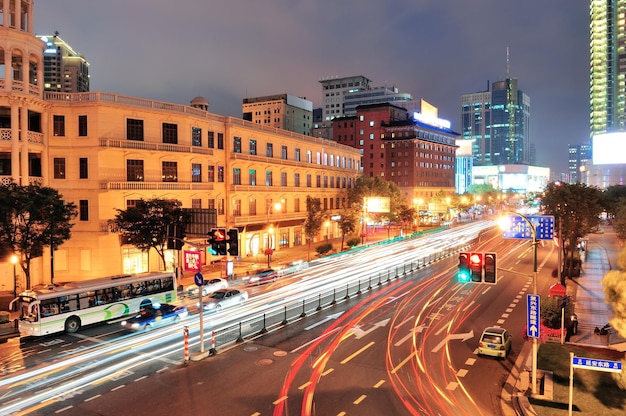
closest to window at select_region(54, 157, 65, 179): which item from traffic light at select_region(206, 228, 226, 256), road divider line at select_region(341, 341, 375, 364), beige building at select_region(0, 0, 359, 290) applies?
beige building at select_region(0, 0, 359, 290)

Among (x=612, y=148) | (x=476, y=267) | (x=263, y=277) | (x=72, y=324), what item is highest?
(x=612, y=148)

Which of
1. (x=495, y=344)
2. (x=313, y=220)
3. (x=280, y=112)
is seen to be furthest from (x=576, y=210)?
(x=280, y=112)

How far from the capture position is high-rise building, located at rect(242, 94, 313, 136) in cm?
16062

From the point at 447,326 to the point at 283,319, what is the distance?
35.4 ft

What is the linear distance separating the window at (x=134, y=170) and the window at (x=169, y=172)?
99.1 inches

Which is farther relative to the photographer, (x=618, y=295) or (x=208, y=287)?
(x=208, y=287)

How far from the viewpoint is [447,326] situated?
29297mm

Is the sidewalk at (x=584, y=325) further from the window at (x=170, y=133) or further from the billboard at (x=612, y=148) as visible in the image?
the billboard at (x=612, y=148)


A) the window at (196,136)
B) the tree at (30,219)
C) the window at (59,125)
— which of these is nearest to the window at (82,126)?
the window at (59,125)

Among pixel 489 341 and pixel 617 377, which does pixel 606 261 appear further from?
pixel 617 377

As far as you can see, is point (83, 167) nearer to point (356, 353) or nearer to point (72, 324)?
point (72, 324)

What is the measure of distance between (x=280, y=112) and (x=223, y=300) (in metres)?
133

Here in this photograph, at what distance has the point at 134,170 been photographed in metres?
46.6

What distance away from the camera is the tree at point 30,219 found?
108 ft
